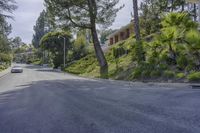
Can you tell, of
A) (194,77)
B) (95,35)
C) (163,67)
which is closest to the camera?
(194,77)

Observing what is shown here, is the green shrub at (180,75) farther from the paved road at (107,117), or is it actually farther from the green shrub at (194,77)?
the paved road at (107,117)

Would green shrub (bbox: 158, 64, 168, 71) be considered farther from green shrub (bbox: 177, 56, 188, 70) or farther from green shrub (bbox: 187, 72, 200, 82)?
green shrub (bbox: 187, 72, 200, 82)

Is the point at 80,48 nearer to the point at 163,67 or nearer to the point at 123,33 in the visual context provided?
the point at 123,33

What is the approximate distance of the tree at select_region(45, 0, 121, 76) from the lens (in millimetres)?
45344

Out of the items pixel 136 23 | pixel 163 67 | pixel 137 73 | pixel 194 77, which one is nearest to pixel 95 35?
pixel 136 23

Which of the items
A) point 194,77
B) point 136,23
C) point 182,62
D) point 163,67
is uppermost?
point 136,23

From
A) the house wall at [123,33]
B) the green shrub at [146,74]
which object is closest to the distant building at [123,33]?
the house wall at [123,33]

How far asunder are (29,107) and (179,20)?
18.4m

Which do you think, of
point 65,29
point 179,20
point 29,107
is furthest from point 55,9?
point 29,107

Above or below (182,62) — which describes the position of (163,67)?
below

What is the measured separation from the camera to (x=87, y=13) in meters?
46.2

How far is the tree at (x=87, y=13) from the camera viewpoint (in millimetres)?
45344

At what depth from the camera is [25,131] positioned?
31.7 ft

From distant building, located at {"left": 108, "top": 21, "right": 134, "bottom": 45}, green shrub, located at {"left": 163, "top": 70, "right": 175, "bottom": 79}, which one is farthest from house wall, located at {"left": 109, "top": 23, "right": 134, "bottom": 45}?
green shrub, located at {"left": 163, "top": 70, "right": 175, "bottom": 79}
